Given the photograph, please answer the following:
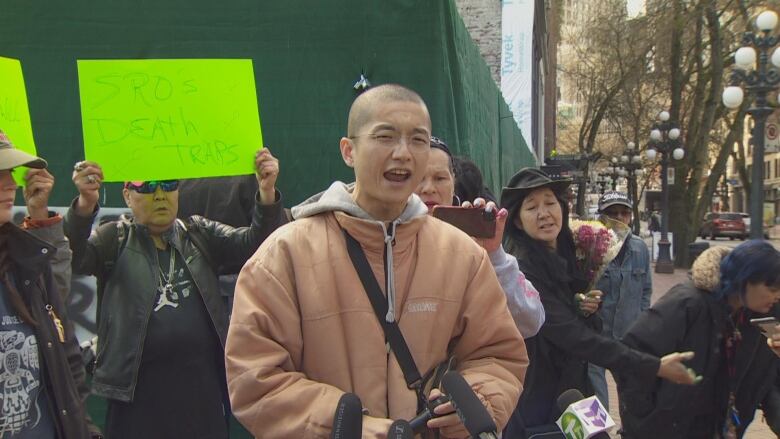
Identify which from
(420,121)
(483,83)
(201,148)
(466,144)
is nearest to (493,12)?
(483,83)

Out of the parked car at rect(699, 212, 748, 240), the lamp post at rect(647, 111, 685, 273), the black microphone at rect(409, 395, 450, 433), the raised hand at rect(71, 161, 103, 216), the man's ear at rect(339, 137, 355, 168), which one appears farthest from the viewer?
the parked car at rect(699, 212, 748, 240)

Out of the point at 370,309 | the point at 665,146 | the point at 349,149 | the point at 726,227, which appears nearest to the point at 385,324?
the point at 370,309

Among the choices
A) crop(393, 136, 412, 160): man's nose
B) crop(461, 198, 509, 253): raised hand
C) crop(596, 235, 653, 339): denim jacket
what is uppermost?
crop(393, 136, 412, 160): man's nose

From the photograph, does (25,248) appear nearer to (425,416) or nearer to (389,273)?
(389,273)

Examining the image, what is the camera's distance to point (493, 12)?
17.0 meters

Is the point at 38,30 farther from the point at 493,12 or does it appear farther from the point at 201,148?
the point at 493,12

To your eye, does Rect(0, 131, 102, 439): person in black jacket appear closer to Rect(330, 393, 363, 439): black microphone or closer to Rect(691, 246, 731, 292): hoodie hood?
Rect(330, 393, 363, 439): black microphone

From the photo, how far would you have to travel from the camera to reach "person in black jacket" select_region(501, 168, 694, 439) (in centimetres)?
350

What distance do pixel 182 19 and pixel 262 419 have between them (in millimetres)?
3970

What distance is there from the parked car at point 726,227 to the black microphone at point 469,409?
1824 inches

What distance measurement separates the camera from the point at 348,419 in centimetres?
176

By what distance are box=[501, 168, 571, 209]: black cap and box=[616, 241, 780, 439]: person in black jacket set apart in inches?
31.7

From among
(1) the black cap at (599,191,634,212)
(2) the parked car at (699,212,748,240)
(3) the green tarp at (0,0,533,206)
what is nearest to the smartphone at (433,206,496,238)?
(3) the green tarp at (0,0,533,206)

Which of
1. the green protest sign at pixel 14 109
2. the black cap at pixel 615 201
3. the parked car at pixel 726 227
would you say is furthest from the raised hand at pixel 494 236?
the parked car at pixel 726 227
